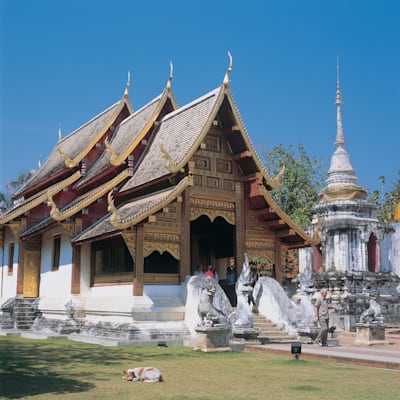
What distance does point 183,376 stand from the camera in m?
8.75

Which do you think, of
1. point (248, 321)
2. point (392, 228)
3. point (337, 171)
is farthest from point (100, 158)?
point (392, 228)

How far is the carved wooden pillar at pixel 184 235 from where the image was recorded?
48.8 feet

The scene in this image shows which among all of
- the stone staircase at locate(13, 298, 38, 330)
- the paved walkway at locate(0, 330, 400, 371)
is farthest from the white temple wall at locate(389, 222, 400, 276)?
the stone staircase at locate(13, 298, 38, 330)

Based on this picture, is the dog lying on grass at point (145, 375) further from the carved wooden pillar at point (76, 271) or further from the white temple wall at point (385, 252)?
the white temple wall at point (385, 252)

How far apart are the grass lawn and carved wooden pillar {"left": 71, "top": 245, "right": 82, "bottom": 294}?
151 inches

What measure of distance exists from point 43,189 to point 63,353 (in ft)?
34.4

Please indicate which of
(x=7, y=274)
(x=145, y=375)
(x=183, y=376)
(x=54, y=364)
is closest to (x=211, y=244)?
(x=7, y=274)

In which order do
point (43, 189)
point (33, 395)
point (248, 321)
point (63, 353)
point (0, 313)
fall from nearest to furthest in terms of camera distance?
1. point (33, 395)
2. point (63, 353)
3. point (248, 321)
4. point (0, 313)
5. point (43, 189)

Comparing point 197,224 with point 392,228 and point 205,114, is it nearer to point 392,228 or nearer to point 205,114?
point 205,114

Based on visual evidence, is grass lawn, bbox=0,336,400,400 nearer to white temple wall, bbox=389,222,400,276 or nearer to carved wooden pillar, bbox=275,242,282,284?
carved wooden pillar, bbox=275,242,282,284

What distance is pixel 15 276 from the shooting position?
1953cm

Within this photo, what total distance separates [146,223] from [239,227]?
9.77 ft

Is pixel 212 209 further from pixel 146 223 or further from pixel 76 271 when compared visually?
pixel 76 271

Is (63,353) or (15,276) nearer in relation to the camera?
(63,353)
